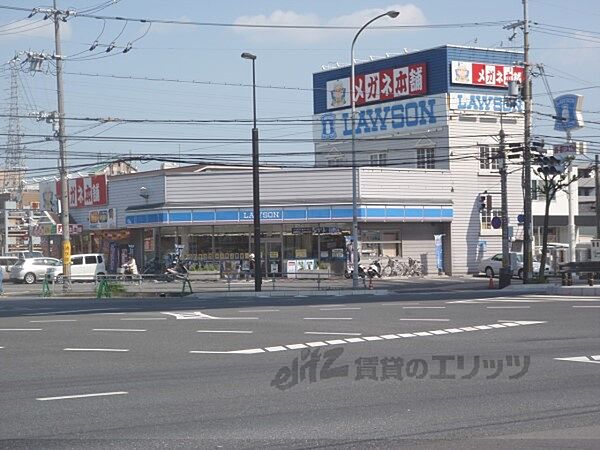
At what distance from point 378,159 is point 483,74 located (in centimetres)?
874

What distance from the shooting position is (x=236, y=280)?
161ft

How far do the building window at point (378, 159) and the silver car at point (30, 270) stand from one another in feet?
69.3

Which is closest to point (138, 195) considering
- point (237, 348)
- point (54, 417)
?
point (237, 348)

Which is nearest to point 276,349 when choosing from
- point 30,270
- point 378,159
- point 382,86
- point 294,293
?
point 294,293

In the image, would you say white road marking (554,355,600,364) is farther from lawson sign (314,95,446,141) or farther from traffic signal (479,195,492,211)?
traffic signal (479,195,492,211)

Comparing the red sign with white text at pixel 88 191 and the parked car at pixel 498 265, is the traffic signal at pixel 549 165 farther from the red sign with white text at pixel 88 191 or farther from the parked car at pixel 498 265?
the red sign with white text at pixel 88 191

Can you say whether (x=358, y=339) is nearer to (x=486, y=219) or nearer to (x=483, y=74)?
(x=486, y=219)

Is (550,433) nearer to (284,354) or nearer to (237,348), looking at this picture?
Result: (284,354)

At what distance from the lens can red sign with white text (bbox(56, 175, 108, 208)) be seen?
185 feet

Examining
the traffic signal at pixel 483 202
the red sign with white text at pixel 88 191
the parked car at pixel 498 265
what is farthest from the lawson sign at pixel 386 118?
the red sign with white text at pixel 88 191

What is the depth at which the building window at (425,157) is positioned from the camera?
54938 millimetres

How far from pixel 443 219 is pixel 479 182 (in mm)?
4402

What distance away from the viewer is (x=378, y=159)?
5806 cm

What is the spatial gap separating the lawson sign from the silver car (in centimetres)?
2042
